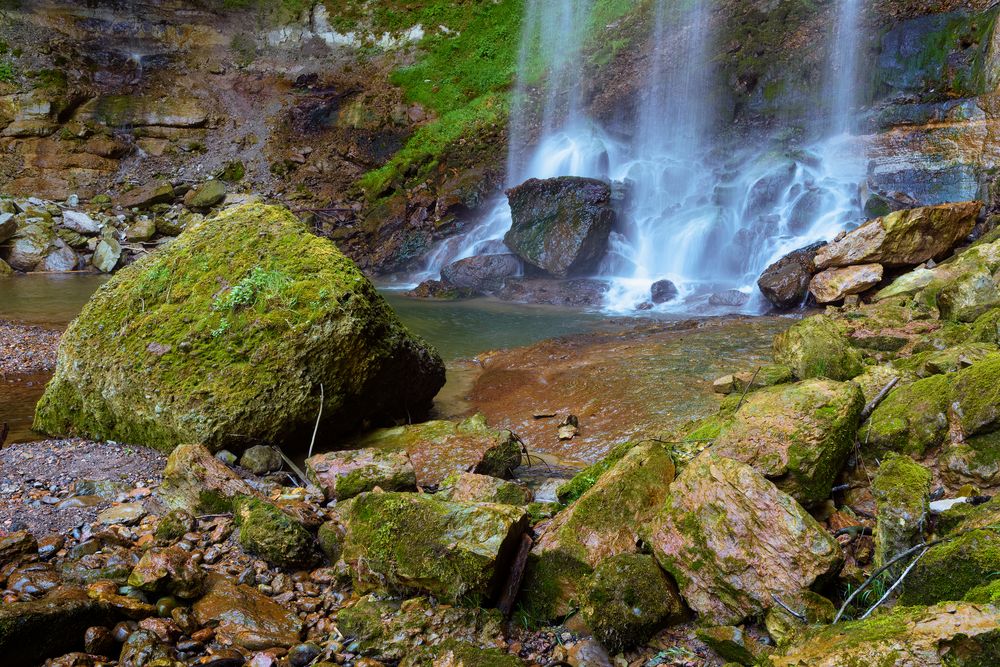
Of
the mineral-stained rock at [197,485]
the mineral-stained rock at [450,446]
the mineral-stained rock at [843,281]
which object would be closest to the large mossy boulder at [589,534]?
the mineral-stained rock at [450,446]

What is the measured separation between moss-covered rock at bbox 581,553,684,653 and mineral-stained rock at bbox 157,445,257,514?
7.82 ft

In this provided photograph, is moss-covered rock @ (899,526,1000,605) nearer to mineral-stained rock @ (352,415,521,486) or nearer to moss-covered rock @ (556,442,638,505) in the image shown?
moss-covered rock @ (556,442,638,505)

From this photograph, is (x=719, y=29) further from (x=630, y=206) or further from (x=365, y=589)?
(x=365, y=589)

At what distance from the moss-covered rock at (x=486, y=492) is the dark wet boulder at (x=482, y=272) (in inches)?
453

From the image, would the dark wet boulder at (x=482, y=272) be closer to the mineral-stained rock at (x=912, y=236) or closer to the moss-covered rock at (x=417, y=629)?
the mineral-stained rock at (x=912, y=236)

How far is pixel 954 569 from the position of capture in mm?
2053

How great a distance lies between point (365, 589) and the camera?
3135 millimetres

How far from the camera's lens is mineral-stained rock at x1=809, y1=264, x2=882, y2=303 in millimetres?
9664

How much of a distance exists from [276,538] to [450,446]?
1.96 metres

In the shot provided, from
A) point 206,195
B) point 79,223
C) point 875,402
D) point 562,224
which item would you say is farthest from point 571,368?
point 79,223

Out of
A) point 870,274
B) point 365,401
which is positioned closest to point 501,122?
point 870,274

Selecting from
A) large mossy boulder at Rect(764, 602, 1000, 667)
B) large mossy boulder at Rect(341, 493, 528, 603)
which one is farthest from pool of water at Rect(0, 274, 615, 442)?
large mossy boulder at Rect(764, 602, 1000, 667)

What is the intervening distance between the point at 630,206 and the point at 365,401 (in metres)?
12.5

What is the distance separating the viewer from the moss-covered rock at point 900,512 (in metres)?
2.45
